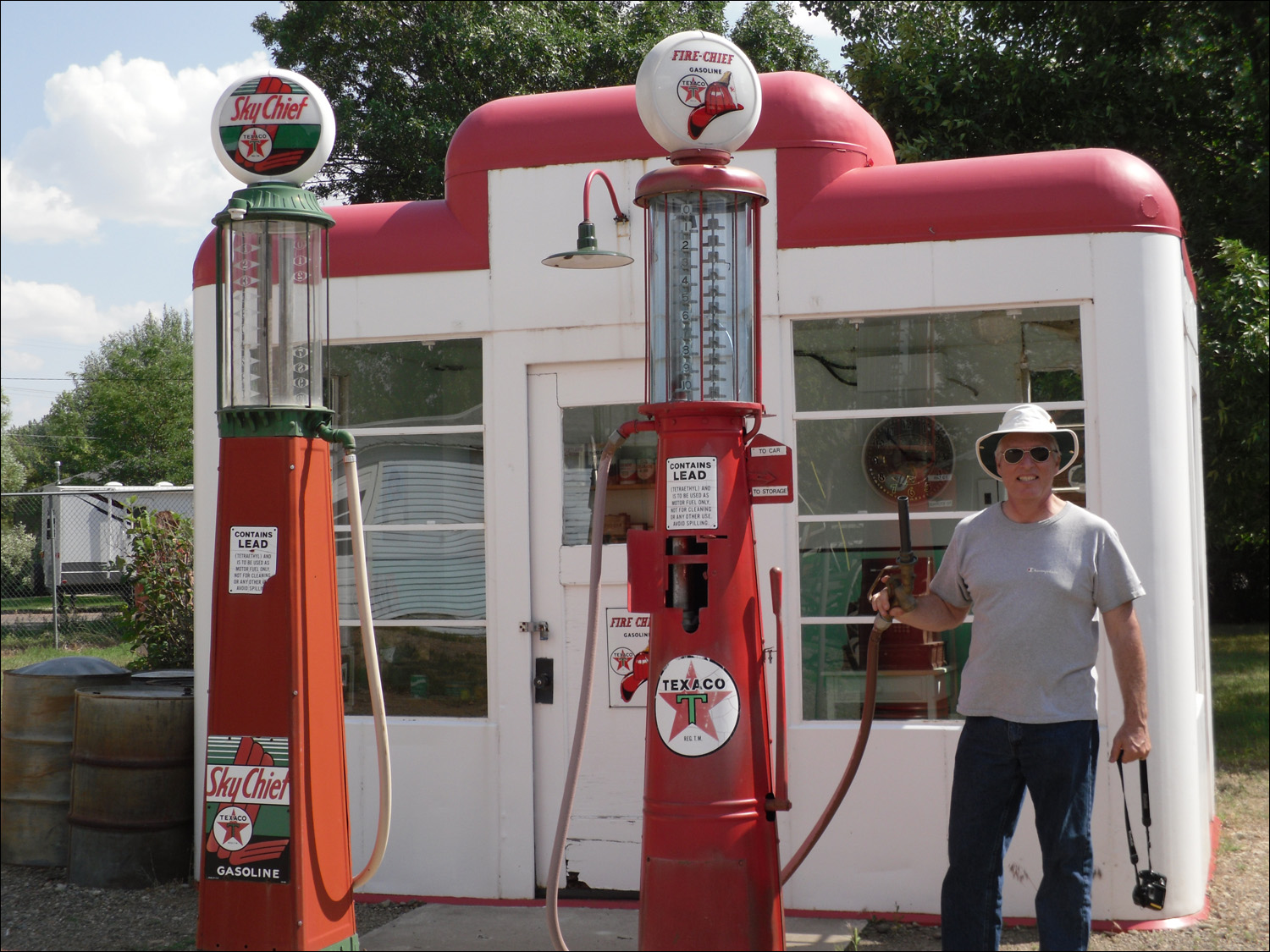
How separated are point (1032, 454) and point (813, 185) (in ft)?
6.81

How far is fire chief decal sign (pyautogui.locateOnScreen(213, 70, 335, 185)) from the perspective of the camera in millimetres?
3789

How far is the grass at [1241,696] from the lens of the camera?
369 inches

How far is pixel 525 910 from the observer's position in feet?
17.8

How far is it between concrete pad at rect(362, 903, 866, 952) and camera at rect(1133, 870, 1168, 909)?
145 cm

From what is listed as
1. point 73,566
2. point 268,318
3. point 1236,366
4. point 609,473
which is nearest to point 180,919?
point 609,473

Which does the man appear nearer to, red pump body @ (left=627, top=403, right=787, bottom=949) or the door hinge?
red pump body @ (left=627, top=403, right=787, bottom=949)

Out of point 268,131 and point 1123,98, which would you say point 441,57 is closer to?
point 1123,98

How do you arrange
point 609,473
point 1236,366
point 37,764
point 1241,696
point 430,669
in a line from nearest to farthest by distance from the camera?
point 609,473, point 430,669, point 37,764, point 1236,366, point 1241,696

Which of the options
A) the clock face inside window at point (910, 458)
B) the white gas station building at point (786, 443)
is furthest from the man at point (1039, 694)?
the clock face inside window at point (910, 458)

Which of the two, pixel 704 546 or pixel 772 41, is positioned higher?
pixel 772 41

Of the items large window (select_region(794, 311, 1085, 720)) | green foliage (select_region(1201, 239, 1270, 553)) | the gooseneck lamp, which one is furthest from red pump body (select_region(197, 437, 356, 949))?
green foliage (select_region(1201, 239, 1270, 553))

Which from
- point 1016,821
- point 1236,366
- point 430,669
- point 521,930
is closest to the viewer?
point 1016,821

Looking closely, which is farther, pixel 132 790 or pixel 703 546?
pixel 132 790

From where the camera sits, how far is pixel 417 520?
5.83m
